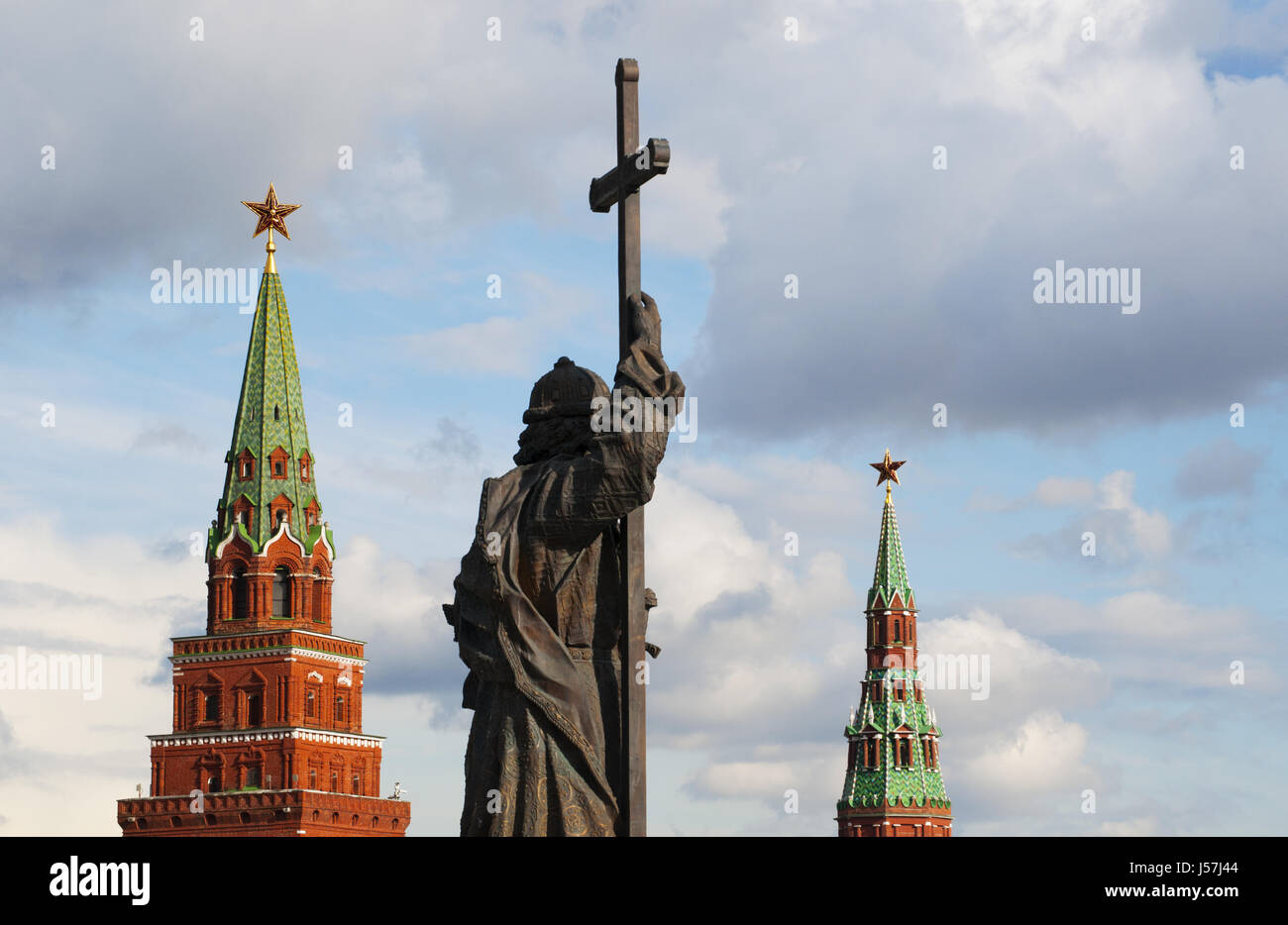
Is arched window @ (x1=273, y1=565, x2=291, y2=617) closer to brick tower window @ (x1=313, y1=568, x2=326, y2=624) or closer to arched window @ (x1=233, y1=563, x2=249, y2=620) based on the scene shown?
brick tower window @ (x1=313, y1=568, x2=326, y2=624)

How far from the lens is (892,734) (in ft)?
342

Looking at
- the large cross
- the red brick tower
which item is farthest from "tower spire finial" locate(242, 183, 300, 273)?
the large cross

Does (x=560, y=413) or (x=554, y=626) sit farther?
(x=560, y=413)

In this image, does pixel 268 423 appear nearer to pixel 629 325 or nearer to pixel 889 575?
pixel 889 575

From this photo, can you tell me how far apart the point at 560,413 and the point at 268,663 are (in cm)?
9176

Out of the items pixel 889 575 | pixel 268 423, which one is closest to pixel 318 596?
pixel 268 423

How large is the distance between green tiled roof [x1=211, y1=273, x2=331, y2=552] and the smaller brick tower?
25897 millimetres

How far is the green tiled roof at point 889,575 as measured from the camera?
108688mm

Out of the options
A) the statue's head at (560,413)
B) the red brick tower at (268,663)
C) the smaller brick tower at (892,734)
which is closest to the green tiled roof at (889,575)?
the smaller brick tower at (892,734)

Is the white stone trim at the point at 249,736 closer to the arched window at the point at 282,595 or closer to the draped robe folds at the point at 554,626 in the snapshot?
the arched window at the point at 282,595

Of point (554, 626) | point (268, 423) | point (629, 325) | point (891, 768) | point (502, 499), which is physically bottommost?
point (554, 626)
